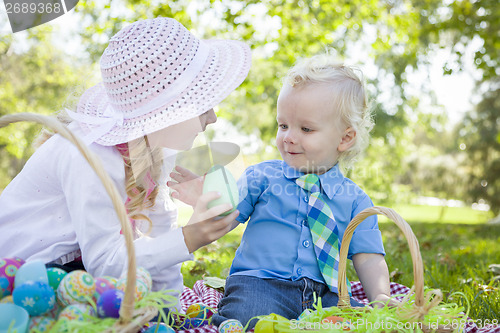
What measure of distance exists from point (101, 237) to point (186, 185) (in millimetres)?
377

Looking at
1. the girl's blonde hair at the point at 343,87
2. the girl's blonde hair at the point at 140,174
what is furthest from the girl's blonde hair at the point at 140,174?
the girl's blonde hair at the point at 343,87

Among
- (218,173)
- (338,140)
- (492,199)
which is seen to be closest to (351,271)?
(338,140)

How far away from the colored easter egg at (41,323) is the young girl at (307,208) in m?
0.74

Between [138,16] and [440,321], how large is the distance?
18.1 feet

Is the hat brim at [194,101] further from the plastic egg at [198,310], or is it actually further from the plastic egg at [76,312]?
the plastic egg at [198,310]

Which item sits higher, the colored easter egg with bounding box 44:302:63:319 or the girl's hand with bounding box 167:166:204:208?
the girl's hand with bounding box 167:166:204:208

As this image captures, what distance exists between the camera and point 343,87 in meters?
2.11

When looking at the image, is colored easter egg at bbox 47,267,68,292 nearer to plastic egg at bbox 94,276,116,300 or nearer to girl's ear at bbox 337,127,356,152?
plastic egg at bbox 94,276,116,300

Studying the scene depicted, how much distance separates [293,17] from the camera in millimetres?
6516

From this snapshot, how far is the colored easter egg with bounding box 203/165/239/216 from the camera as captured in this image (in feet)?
5.23

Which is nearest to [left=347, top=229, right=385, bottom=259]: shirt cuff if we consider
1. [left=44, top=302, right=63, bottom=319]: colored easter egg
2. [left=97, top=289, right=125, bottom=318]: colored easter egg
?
[left=97, top=289, right=125, bottom=318]: colored easter egg

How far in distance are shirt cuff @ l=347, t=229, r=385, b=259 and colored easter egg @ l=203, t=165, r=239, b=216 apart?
0.63 m

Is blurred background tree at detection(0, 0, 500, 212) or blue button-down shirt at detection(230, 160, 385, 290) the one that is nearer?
blue button-down shirt at detection(230, 160, 385, 290)

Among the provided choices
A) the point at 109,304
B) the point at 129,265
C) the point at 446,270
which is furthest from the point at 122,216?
the point at 446,270
